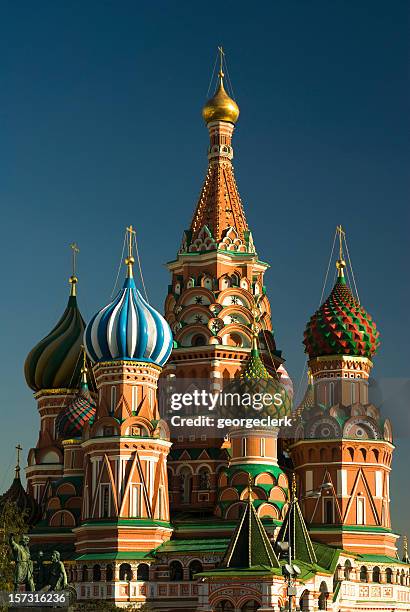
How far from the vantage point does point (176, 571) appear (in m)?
46.2

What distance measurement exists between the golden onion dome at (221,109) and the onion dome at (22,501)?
14856 mm

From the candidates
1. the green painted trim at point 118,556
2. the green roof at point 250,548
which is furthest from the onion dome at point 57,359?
the green roof at point 250,548

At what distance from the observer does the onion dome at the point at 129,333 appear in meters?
47.9

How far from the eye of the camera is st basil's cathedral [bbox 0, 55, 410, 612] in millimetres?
45750

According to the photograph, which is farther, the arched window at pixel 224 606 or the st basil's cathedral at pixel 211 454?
the st basil's cathedral at pixel 211 454

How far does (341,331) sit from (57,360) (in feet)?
35.9

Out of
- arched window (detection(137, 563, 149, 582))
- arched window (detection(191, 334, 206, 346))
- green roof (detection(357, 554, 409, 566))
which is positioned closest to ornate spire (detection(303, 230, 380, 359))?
arched window (detection(191, 334, 206, 346))

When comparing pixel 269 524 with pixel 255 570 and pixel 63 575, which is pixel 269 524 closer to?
pixel 255 570

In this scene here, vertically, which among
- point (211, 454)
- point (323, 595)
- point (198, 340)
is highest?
point (198, 340)

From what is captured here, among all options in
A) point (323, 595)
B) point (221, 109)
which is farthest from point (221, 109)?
point (323, 595)

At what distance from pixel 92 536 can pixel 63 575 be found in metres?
7.82

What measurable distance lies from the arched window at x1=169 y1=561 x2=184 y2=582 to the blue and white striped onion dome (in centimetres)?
646

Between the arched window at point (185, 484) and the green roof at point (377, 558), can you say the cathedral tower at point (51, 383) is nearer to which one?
the arched window at point (185, 484)

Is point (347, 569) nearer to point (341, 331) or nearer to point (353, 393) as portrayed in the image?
point (353, 393)
